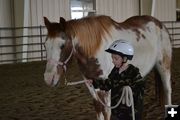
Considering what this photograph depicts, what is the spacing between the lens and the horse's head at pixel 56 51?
3266 mm

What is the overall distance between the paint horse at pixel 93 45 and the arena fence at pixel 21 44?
9701 millimetres

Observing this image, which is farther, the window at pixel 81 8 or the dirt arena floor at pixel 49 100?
the window at pixel 81 8

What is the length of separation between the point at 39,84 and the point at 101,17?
487 centimetres

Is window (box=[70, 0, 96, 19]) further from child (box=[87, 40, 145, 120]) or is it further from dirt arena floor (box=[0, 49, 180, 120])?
child (box=[87, 40, 145, 120])

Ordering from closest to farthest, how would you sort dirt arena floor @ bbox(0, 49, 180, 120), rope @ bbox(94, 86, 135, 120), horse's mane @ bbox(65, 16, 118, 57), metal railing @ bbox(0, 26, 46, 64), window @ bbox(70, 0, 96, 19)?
rope @ bbox(94, 86, 135, 120)
horse's mane @ bbox(65, 16, 118, 57)
dirt arena floor @ bbox(0, 49, 180, 120)
metal railing @ bbox(0, 26, 46, 64)
window @ bbox(70, 0, 96, 19)

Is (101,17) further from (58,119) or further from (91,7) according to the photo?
(91,7)

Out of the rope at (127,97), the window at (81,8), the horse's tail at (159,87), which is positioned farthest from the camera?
the window at (81,8)

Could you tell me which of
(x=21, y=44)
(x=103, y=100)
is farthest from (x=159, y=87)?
(x=21, y=44)

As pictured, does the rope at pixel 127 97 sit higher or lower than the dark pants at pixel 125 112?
higher

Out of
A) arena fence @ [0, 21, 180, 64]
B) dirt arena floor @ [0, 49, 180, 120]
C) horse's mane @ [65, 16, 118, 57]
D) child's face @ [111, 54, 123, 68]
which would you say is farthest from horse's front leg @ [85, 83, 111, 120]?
arena fence @ [0, 21, 180, 64]

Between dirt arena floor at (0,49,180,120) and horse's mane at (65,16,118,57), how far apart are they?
0.85m

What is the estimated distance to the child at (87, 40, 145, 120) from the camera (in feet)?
8.02

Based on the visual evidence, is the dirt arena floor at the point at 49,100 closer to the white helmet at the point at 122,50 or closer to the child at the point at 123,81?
the child at the point at 123,81

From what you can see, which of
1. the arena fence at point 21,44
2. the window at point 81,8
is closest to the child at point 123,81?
the arena fence at point 21,44
